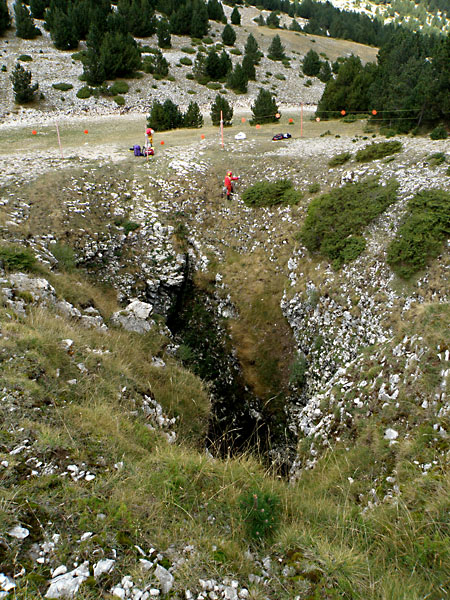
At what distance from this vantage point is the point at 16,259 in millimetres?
11695

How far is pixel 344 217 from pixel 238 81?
4001cm

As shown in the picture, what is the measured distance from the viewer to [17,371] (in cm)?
633

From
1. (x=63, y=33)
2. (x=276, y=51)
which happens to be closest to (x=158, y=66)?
(x=63, y=33)

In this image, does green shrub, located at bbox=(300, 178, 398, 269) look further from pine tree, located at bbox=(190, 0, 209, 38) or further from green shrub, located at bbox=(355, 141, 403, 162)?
pine tree, located at bbox=(190, 0, 209, 38)

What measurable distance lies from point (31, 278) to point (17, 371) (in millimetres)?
5941

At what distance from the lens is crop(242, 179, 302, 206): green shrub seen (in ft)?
61.3

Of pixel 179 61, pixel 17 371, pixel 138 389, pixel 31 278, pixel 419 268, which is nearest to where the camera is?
pixel 17 371

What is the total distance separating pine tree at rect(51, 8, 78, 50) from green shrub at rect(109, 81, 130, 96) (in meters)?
13.7

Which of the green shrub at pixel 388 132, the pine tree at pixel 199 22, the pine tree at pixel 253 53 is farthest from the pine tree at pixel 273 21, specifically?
the green shrub at pixel 388 132

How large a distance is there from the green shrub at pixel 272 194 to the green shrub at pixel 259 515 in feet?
52.4

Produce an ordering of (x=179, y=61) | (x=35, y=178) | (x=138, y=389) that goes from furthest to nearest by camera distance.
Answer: (x=179, y=61)
(x=35, y=178)
(x=138, y=389)

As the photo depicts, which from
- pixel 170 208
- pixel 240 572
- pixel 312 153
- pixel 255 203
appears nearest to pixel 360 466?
pixel 240 572

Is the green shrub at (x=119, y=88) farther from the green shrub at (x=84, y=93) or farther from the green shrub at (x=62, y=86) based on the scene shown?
the green shrub at (x=62, y=86)

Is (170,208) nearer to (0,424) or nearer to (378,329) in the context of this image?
(378,329)
